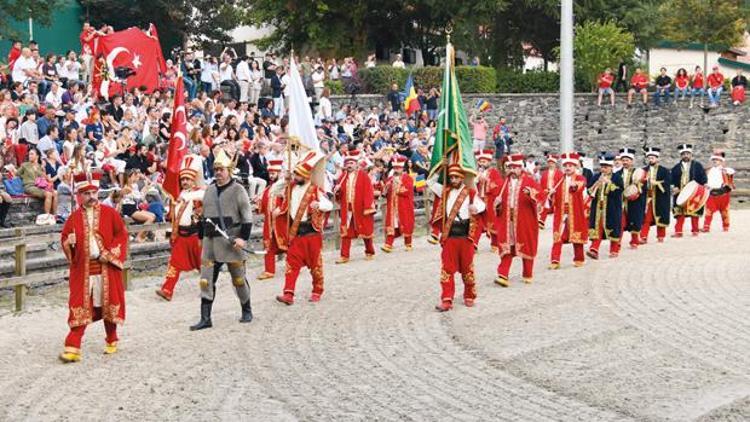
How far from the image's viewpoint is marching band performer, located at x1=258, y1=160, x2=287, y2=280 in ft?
58.4

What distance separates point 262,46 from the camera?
52.7 m

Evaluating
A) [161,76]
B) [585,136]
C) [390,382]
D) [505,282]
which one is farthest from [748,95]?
[390,382]

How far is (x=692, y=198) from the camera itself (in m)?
25.4

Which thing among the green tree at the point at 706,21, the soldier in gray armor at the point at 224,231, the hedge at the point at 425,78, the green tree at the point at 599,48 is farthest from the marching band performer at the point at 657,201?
the green tree at the point at 706,21

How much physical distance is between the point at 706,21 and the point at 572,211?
38931 mm

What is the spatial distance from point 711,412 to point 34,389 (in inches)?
230

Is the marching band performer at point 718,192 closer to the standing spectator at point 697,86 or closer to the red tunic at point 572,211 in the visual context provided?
the red tunic at point 572,211

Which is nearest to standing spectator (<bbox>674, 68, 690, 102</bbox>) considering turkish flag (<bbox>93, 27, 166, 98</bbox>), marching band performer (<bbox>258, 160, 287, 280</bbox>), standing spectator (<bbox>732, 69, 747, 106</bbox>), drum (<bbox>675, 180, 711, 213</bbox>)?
standing spectator (<bbox>732, 69, 747, 106</bbox>)

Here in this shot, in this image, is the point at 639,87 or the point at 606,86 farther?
the point at 639,87

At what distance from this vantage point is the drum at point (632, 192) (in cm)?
2259

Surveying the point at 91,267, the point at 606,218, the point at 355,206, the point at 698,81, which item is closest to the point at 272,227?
the point at 355,206

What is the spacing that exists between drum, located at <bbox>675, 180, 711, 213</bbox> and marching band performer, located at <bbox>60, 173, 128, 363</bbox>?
587 inches

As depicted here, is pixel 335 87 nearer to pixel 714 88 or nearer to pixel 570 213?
pixel 714 88

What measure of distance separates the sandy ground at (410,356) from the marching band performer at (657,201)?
17.4 ft
